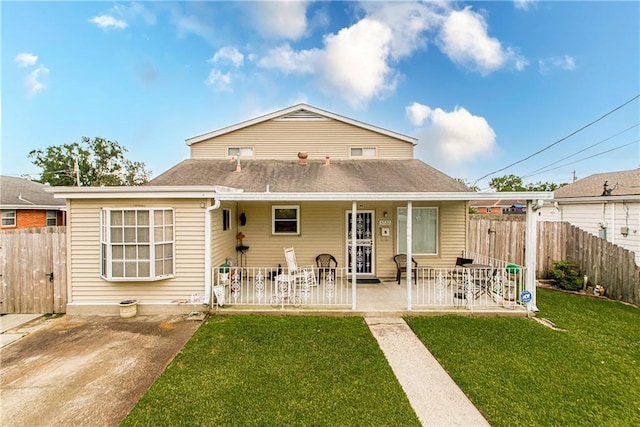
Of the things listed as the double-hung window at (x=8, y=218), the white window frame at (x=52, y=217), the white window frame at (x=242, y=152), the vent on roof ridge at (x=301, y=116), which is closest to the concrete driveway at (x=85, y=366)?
the white window frame at (x=242, y=152)

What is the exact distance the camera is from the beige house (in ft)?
20.3

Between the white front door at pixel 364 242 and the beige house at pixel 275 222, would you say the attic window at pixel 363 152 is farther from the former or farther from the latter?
the white front door at pixel 364 242

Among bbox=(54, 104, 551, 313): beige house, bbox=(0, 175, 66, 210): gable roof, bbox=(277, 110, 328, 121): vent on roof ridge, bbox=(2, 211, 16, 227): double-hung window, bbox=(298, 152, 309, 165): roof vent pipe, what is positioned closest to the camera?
bbox=(54, 104, 551, 313): beige house

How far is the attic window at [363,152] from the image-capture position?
37.0 feet

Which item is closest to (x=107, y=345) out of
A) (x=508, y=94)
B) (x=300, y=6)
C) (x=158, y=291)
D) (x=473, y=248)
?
(x=158, y=291)

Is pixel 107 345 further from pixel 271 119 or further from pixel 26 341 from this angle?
pixel 271 119

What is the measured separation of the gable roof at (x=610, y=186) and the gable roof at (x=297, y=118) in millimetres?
8378

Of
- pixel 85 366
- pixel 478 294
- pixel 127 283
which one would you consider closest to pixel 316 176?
pixel 478 294

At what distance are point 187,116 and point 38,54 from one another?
24.1 ft

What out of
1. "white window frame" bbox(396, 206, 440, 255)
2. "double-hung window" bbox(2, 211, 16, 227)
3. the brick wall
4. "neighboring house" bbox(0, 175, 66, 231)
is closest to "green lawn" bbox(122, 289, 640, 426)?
"white window frame" bbox(396, 206, 440, 255)

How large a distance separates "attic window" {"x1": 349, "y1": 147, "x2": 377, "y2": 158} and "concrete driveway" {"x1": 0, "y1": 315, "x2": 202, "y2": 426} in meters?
8.20

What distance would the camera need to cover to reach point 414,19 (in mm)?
13984

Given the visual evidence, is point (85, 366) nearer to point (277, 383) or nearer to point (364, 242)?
point (277, 383)

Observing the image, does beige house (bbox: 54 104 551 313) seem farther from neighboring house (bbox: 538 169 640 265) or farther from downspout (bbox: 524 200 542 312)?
neighboring house (bbox: 538 169 640 265)
